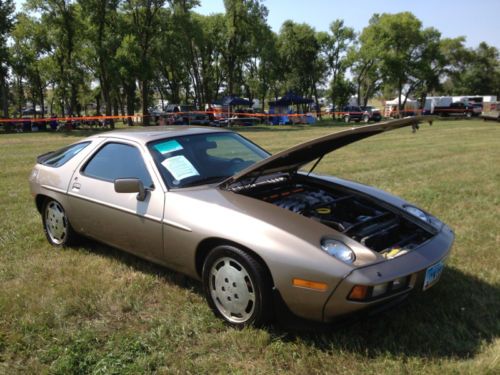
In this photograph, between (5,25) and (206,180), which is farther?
(5,25)

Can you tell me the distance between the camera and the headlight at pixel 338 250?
97.8 inches

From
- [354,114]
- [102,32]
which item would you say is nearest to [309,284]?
[102,32]

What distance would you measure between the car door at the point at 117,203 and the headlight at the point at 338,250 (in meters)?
1.27

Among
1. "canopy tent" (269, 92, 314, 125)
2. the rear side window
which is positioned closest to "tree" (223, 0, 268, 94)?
"canopy tent" (269, 92, 314, 125)

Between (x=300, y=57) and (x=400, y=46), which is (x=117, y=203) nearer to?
(x=300, y=57)

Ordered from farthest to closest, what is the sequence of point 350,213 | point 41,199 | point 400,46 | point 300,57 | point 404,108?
point 404,108 < point 300,57 < point 400,46 < point 41,199 < point 350,213

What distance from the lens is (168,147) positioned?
12.0 ft

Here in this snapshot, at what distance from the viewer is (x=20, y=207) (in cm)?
629

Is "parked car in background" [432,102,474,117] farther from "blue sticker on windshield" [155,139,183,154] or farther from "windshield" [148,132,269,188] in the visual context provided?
"blue sticker on windshield" [155,139,183,154]

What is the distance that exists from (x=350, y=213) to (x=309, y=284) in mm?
1057

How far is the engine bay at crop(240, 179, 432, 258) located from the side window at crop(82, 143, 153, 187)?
0.92 m

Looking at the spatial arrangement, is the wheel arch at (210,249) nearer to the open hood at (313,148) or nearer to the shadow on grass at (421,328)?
the shadow on grass at (421,328)

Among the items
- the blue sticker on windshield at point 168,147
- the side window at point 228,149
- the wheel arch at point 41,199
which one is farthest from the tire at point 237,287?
the wheel arch at point 41,199

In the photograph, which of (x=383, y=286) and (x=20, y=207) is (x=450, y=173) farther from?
(x=20, y=207)
